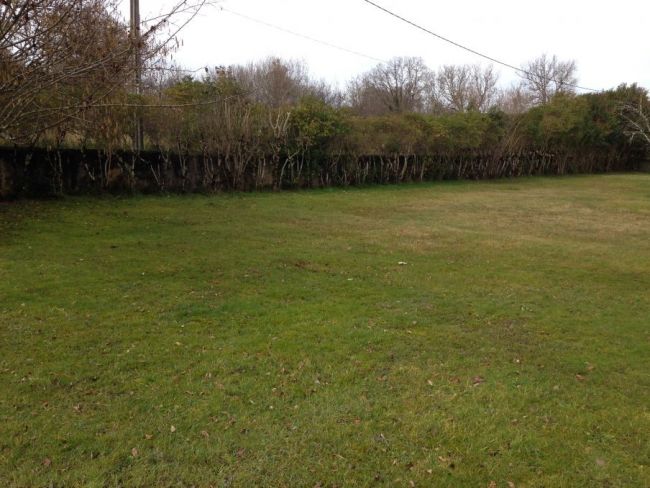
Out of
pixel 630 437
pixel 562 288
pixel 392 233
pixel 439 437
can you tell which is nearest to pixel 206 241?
pixel 392 233

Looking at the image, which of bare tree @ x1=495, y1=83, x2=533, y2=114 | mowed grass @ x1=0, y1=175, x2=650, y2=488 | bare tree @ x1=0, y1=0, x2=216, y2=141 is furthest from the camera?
bare tree @ x1=495, y1=83, x2=533, y2=114

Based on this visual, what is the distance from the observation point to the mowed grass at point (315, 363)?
3.06 m

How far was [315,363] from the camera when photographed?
14.4 feet

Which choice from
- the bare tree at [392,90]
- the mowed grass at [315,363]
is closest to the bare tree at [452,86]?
the bare tree at [392,90]

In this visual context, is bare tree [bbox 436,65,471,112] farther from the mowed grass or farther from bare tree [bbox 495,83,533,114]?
the mowed grass

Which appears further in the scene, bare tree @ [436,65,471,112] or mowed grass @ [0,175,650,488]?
bare tree @ [436,65,471,112]

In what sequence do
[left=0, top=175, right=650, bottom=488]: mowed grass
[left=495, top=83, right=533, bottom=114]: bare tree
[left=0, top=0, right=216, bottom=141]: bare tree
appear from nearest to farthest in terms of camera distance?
1. [left=0, top=175, right=650, bottom=488]: mowed grass
2. [left=0, top=0, right=216, bottom=141]: bare tree
3. [left=495, top=83, right=533, bottom=114]: bare tree

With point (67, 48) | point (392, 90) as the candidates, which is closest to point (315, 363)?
point (67, 48)

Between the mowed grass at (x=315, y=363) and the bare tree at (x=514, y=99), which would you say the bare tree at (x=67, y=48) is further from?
the bare tree at (x=514, y=99)

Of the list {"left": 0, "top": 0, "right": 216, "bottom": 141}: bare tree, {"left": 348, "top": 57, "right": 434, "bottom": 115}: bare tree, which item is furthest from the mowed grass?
{"left": 348, "top": 57, "right": 434, "bottom": 115}: bare tree

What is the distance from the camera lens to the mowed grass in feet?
10.0

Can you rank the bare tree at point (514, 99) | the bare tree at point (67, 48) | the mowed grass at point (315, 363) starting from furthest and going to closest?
the bare tree at point (514, 99), the bare tree at point (67, 48), the mowed grass at point (315, 363)

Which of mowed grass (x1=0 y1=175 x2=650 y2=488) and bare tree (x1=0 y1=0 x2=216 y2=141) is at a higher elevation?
bare tree (x1=0 y1=0 x2=216 y2=141)

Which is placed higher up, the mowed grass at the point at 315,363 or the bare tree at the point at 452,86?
the bare tree at the point at 452,86
